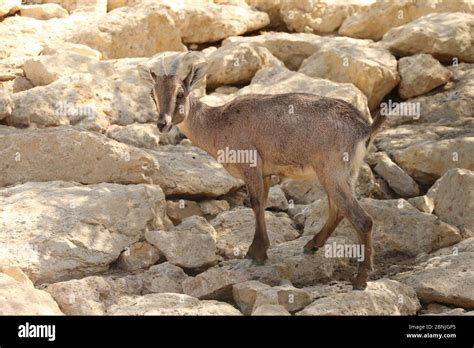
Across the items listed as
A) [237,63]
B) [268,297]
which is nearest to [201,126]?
[268,297]

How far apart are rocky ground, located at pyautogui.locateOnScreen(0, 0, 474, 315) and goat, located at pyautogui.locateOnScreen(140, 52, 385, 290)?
602mm

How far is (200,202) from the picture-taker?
11.6 meters

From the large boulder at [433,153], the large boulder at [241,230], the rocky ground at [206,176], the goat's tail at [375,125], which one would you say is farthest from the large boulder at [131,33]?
the goat's tail at [375,125]

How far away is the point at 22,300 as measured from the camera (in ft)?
24.5

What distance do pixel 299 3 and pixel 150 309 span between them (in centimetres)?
1223

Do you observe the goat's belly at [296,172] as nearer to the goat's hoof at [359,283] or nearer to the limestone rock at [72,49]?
the goat's hoof at [359,283]

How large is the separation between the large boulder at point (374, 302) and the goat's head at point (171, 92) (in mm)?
3182

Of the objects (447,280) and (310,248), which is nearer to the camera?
(447,280)

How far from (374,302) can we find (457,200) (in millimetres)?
3256

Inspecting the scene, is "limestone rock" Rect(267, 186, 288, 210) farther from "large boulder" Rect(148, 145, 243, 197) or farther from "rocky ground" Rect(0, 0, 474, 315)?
"large boulder" Rect(148, 145, 243, 197)

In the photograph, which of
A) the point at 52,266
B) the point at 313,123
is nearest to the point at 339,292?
the point at 313,123

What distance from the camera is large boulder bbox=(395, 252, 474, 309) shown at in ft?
28.2

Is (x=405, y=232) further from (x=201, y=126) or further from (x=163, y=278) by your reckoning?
(x=163, y=278)

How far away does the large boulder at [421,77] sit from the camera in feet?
46.8
